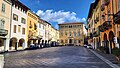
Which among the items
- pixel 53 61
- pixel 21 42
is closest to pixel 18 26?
pixel 21 42

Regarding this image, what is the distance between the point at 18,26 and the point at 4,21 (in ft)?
24.0

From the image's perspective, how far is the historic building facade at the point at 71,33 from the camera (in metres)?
91.1

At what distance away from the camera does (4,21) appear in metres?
33.0

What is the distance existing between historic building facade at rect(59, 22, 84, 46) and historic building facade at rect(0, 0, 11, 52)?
6039cm

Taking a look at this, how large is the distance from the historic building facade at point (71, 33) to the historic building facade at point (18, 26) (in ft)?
165

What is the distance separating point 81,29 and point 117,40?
2840 inches

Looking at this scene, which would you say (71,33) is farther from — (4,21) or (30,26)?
(4,21)

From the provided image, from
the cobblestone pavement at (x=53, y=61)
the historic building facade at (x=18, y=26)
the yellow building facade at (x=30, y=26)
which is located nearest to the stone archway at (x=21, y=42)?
the historic building facade at (x=18, y=26)

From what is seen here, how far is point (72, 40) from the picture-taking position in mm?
92438

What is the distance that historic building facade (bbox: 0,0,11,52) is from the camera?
31.7 meters

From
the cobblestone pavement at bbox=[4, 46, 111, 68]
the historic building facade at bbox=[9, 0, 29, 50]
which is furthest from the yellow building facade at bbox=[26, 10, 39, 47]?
the cobblestone pavement at bbox=[4, 46, 111, 68]

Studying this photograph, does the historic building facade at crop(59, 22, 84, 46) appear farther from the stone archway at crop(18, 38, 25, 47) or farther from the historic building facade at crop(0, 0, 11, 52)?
the historic building facade at crop(0, 0, 11, 52)

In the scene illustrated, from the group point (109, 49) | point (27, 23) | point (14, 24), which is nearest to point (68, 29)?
point (27, 23)

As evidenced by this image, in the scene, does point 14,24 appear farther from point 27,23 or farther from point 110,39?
point 110,39
